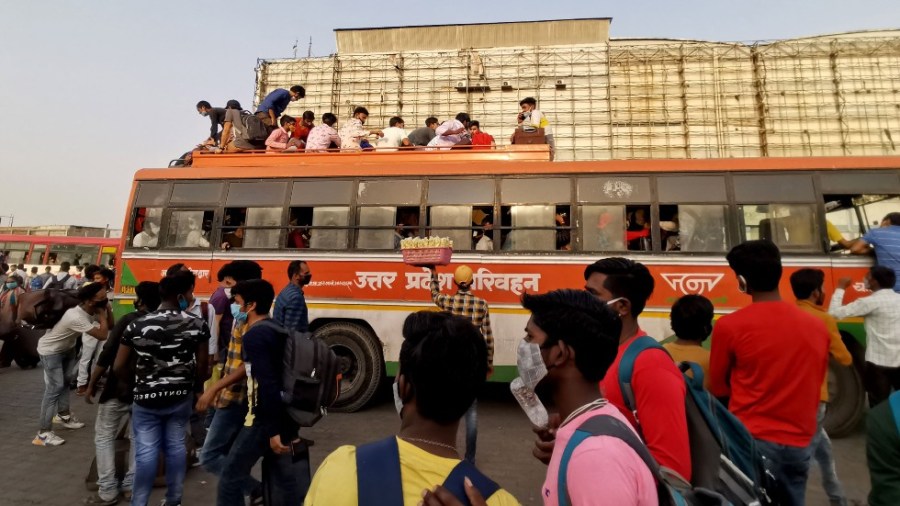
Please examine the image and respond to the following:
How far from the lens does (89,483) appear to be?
3906 millimetres

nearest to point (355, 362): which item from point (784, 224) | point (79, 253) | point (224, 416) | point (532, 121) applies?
point (224, 416)

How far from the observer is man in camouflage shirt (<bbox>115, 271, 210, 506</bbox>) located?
3152 mm

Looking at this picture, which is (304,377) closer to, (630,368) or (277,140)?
(630,368)

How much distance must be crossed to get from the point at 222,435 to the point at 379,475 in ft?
8.41

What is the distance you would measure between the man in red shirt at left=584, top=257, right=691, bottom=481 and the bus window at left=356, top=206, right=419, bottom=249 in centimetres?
452

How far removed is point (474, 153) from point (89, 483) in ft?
19.1

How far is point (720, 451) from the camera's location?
1.53 metres

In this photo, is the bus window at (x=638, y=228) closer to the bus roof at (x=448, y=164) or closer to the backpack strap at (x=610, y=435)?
the bus roof at (x=448, y=164)

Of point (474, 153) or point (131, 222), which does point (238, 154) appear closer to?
point (131, 222)

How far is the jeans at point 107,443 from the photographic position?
3.62 metres

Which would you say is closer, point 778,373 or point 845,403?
A: point 778,373

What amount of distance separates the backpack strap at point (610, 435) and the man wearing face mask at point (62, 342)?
537cm

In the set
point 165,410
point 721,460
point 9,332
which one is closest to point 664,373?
point 721,460

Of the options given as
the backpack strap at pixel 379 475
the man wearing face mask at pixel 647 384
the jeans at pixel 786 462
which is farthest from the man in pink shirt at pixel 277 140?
the jeans at pixel 786 462
